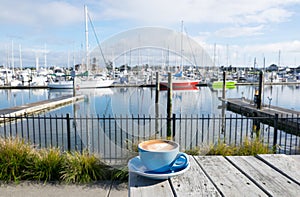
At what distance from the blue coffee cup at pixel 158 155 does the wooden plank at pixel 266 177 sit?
1.97 ft

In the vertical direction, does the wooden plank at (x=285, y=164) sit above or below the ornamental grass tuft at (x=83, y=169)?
above

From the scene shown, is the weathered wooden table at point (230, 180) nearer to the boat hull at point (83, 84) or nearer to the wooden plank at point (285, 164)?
the wooden plank at point (285, 164)

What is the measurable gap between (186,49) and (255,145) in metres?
2.08

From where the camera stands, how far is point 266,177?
1.67 meters

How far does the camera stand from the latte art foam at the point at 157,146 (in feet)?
4.91

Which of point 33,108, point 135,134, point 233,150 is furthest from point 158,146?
point 33,108

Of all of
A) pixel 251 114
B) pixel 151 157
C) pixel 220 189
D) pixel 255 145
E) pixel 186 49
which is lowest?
pixel 251 114

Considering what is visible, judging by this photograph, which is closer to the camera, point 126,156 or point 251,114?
point 126,156

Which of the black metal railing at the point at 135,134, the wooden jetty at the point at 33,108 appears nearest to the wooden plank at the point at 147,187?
the black metal railing at the point at 135,134

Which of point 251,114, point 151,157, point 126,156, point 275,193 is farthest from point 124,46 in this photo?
point 251,114

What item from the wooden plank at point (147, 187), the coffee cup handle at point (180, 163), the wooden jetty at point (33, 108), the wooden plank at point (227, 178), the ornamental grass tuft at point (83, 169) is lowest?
the wooden jetty at point (33, 108)

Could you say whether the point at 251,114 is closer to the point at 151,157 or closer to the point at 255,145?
the point at 255,145

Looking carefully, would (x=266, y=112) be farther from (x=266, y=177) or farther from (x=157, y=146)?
(x=157, y=146)

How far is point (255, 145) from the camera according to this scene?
3.88m
